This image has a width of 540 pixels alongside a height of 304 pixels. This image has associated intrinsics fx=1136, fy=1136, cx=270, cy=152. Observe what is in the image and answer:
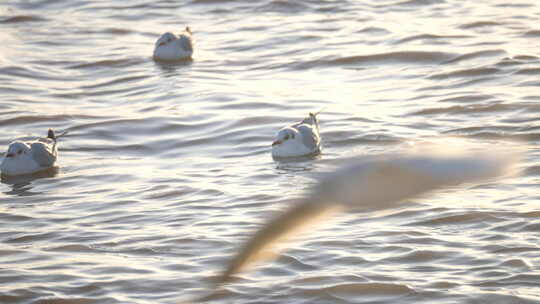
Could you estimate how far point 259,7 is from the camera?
20.2m

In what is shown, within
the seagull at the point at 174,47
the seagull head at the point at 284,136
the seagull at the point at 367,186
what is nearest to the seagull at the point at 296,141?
the seagull head at the point at 284,136

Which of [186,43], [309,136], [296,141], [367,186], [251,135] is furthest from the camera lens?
[186,43]

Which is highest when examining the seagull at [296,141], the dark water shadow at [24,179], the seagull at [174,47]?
the seagull at [174,47]

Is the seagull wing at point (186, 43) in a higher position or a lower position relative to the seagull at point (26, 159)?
higher

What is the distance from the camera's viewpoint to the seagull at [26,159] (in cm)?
1144

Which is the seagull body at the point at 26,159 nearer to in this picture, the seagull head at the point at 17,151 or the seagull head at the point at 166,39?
the seagull head at the point at 17,151

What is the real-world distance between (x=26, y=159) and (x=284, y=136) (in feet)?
8.60

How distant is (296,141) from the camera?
11391 mm

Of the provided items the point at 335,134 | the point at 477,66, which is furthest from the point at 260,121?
the point at 477,66

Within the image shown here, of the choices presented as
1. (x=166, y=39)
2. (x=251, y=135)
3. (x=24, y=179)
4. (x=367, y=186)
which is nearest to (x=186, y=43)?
(x=166, y=39)

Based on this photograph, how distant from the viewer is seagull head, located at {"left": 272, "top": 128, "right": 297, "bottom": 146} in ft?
37.6

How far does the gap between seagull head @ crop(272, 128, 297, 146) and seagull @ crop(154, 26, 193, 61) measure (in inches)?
207

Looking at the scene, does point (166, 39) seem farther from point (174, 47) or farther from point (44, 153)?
point (44, 153)

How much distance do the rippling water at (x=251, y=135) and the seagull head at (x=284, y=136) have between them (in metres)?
0.24
